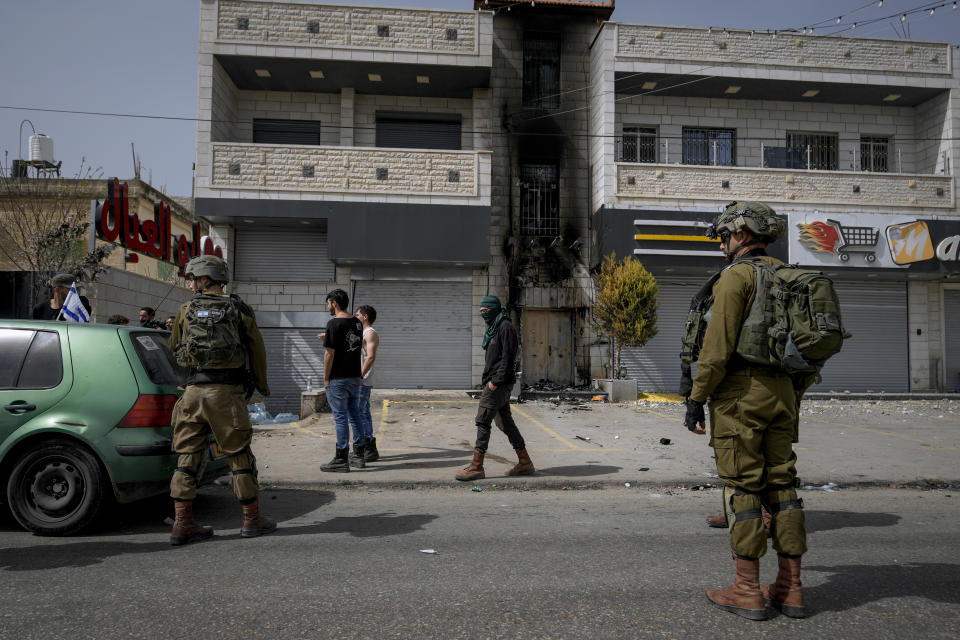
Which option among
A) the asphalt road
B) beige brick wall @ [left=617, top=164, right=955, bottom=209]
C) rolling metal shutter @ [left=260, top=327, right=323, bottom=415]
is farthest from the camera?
rolling metal shutter @ [left=260, top=327, right=323, bottom=415]

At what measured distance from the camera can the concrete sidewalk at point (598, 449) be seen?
251 inches

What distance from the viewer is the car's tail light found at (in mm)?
4305

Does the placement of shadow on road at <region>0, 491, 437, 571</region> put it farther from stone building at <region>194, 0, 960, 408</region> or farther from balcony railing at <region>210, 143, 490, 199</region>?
balcony railing at <region>210, 143, 490, 199</region>

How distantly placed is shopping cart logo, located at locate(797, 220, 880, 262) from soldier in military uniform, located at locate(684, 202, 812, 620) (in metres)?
14.5

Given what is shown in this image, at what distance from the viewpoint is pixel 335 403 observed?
6.66 metres

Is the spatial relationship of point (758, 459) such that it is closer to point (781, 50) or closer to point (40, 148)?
point (781, 50)

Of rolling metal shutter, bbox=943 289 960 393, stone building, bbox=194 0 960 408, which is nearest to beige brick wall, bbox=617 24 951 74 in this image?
Answer: stone building, bbox=194 0 960 408

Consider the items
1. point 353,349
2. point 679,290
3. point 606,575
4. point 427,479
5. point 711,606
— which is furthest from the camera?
point 679,290

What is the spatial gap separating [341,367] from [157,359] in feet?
7.24

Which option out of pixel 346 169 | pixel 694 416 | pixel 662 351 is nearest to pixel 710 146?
pixel 662 351

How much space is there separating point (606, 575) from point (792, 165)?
1736 cm

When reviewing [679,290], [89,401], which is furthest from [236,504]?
[679,290]

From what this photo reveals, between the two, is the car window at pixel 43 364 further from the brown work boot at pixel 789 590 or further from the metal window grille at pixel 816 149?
the metal window grille at pixel 816 149

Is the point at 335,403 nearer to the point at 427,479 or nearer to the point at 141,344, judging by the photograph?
the point at 427,479
